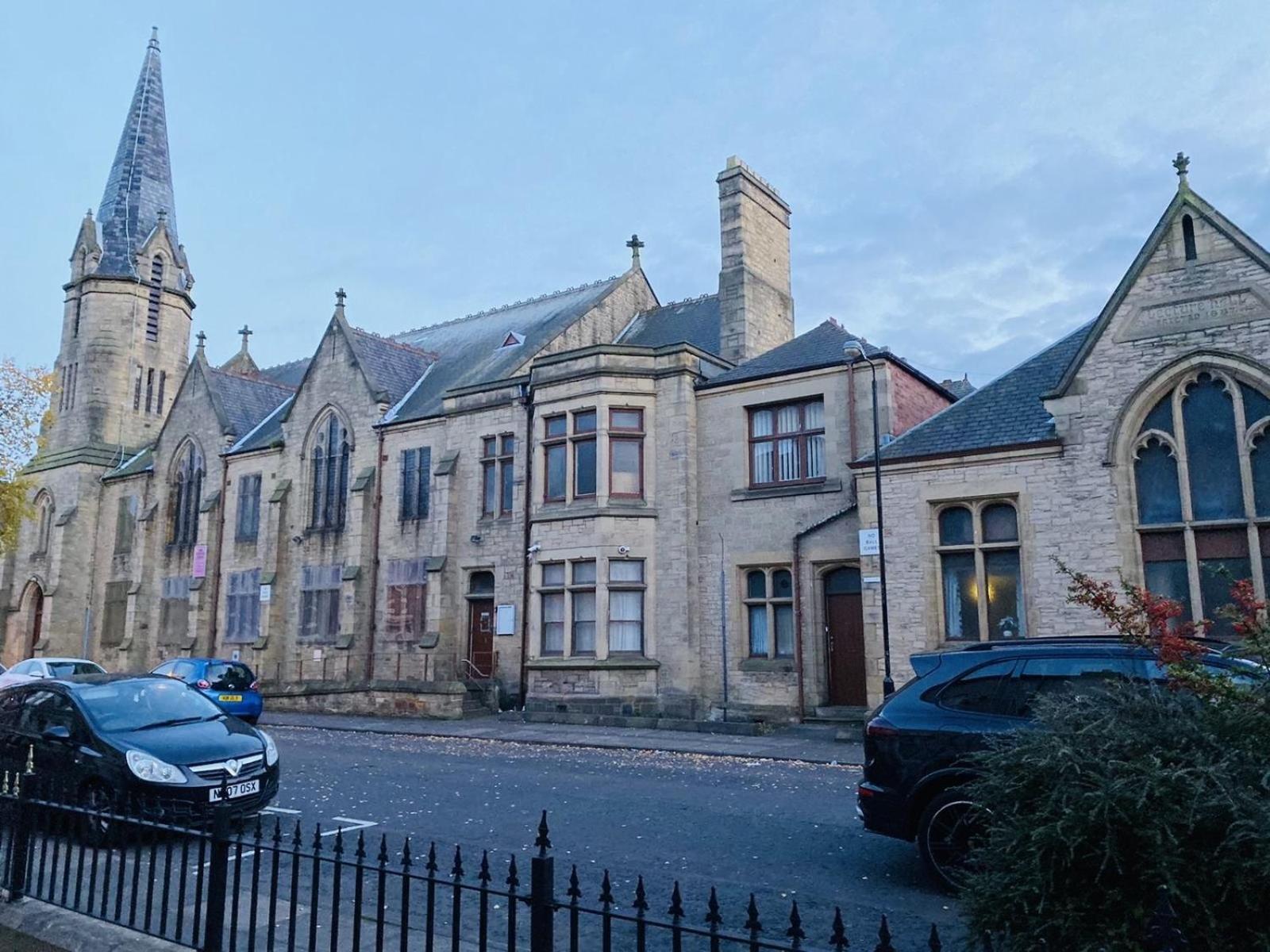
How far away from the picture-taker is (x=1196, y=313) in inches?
669

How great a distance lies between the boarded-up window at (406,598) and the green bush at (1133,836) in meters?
25.5

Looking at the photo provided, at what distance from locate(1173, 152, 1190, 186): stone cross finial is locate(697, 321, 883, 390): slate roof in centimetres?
663

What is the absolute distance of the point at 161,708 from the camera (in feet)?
34.2

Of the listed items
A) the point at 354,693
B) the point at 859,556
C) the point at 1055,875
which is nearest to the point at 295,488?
the point at 354,693

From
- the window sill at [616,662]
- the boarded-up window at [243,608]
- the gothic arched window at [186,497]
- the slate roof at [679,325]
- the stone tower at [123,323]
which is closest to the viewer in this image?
the window sill at [616,662]

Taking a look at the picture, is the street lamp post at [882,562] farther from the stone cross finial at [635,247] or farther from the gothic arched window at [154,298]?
the gothic arched window at [154,298]

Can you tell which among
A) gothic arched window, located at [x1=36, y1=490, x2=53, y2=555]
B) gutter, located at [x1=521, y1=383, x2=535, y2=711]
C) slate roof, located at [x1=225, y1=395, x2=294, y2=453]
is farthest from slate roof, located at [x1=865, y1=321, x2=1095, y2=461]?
gothic arched window, located at [x1=36, y1=490, x2=53, y2=555]

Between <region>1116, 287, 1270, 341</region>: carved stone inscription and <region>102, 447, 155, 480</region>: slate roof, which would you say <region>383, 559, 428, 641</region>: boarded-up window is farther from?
<region>1116, 287, 1270, 341</region>: carved stone inscription

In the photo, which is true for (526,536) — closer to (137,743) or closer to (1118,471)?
(1118,471)

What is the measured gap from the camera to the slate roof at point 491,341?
101 ft

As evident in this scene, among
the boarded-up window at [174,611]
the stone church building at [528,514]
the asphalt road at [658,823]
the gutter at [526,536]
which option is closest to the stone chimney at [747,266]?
the stone church building at [528,514]

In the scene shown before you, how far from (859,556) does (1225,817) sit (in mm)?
17169

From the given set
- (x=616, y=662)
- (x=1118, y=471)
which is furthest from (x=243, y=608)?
(x=1118, y=471)

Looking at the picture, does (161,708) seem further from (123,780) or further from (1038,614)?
(1038,614)
